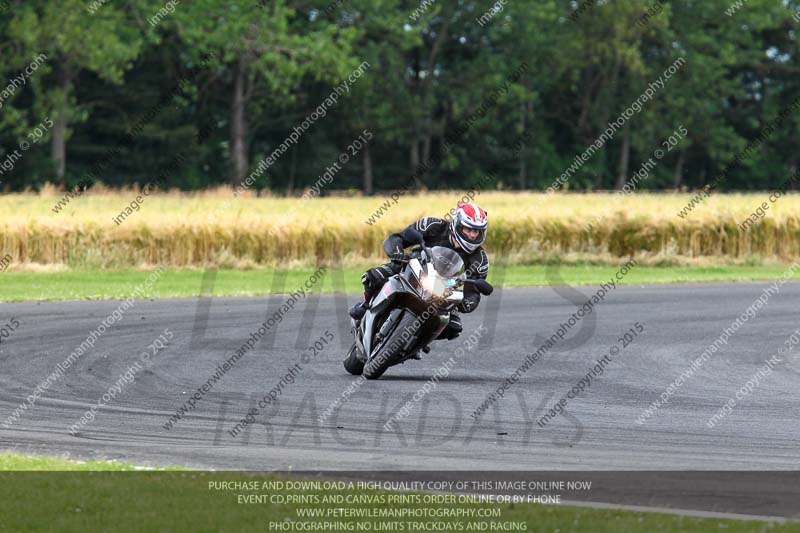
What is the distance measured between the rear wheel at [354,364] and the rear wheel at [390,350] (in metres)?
0.29

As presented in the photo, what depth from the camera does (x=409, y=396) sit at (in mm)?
12773

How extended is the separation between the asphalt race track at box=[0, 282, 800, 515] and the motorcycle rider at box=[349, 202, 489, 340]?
839 mm

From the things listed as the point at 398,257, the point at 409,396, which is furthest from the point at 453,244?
the point at 409,396

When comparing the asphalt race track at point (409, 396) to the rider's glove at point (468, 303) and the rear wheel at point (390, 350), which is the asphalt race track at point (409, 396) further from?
the rider's glove at point (468, 303)

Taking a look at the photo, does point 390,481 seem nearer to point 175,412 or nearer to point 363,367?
point 175,412

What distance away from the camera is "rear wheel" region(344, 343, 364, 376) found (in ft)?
46.5

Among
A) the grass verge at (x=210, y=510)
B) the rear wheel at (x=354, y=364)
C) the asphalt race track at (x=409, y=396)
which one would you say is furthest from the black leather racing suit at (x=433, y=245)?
the grass verge at (x=210, y=510)

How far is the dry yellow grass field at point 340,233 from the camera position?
28.9m

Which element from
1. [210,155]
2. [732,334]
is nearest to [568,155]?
[210,155]

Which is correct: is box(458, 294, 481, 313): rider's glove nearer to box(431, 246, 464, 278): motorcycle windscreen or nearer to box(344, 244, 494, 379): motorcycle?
box(344, 244, 494, 379): motorcycle

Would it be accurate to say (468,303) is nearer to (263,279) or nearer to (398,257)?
(398,257)

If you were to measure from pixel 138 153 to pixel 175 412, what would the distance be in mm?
52271

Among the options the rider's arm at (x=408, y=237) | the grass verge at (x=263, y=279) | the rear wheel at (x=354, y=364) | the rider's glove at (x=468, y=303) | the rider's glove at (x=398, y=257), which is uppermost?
the rider's arm at (x=408, y=237)

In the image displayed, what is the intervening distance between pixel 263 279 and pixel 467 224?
14.9 metres
